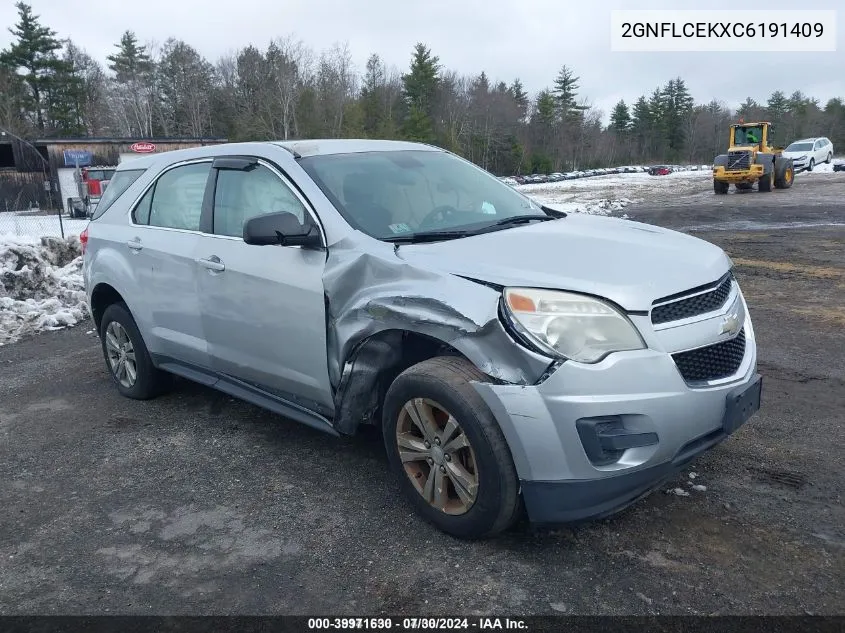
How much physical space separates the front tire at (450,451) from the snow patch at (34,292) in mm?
6033

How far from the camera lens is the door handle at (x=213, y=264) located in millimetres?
4047

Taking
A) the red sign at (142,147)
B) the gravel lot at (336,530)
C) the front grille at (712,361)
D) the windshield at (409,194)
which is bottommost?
the gravel lot at (336,530)

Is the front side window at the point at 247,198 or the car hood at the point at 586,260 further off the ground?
the front side window at the point at 247,198

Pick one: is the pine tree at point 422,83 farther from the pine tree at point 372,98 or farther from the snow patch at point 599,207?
the snow patch at point 599,207

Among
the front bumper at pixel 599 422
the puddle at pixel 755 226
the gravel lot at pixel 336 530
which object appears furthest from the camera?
the puddle at pixel 755 226

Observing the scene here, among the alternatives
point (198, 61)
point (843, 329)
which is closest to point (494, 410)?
point (843, 329)

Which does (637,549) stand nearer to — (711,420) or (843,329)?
(711,420)

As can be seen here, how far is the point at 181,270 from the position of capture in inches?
173

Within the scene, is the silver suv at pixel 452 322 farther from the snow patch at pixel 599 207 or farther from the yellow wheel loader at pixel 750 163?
the yellow wheel loader at pixel 750 163

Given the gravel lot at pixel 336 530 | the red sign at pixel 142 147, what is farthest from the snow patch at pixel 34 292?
the red sign at pixel 142 147

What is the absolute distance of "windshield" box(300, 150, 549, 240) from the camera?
11.9 ft

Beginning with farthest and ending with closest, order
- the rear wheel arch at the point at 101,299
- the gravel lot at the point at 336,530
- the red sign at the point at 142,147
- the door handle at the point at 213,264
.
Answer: the red sign at the point at 142,147 < the rear wheel arch at the point at 101,299 < the door handle at the point at 213,264 < the gravel lot at the point at 336,530

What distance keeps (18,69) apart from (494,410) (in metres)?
68.8

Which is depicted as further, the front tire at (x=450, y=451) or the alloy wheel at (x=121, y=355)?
the alloy wheel at (x=121, y=355)
